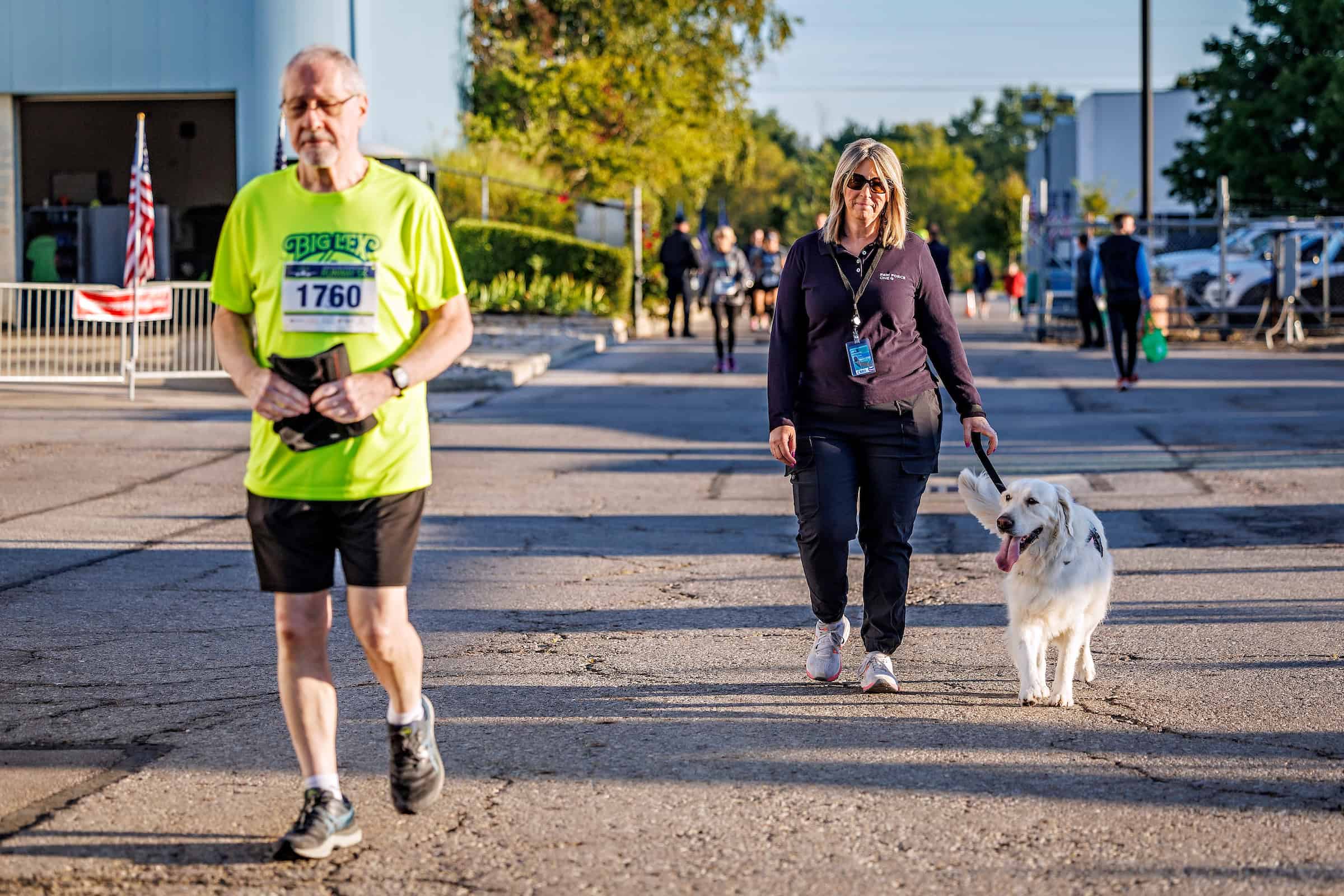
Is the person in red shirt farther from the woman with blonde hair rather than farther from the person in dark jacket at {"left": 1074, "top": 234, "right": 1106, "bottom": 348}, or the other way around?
the woman with blonde hair

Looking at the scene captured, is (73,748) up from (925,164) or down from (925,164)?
down

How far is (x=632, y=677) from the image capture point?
6359 mm

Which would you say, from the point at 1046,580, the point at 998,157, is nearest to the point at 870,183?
Result: the point at 1046,580

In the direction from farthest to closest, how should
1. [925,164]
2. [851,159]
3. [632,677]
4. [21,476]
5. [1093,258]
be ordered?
[925,164]
[1093,258]
[21,476]
[632,677]
[851,159]

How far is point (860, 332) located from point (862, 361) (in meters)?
0.10

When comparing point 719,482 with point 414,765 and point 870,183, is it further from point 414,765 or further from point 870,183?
point 414,765

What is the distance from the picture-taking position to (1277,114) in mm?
37531

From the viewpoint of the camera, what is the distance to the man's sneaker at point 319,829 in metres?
4.18

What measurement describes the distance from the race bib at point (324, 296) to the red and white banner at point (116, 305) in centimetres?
1440

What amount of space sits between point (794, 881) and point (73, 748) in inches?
97.2

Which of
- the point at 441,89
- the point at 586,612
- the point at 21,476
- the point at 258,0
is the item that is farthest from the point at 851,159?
the point at 441,89

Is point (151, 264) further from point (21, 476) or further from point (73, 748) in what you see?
point (73, 748)

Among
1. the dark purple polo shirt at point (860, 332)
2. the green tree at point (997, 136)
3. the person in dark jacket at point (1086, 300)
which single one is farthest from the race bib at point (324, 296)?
the green tree at point (997, 136)

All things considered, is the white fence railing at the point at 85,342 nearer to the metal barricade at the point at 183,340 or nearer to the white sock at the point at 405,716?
the metal barricade at the point at 183,340
